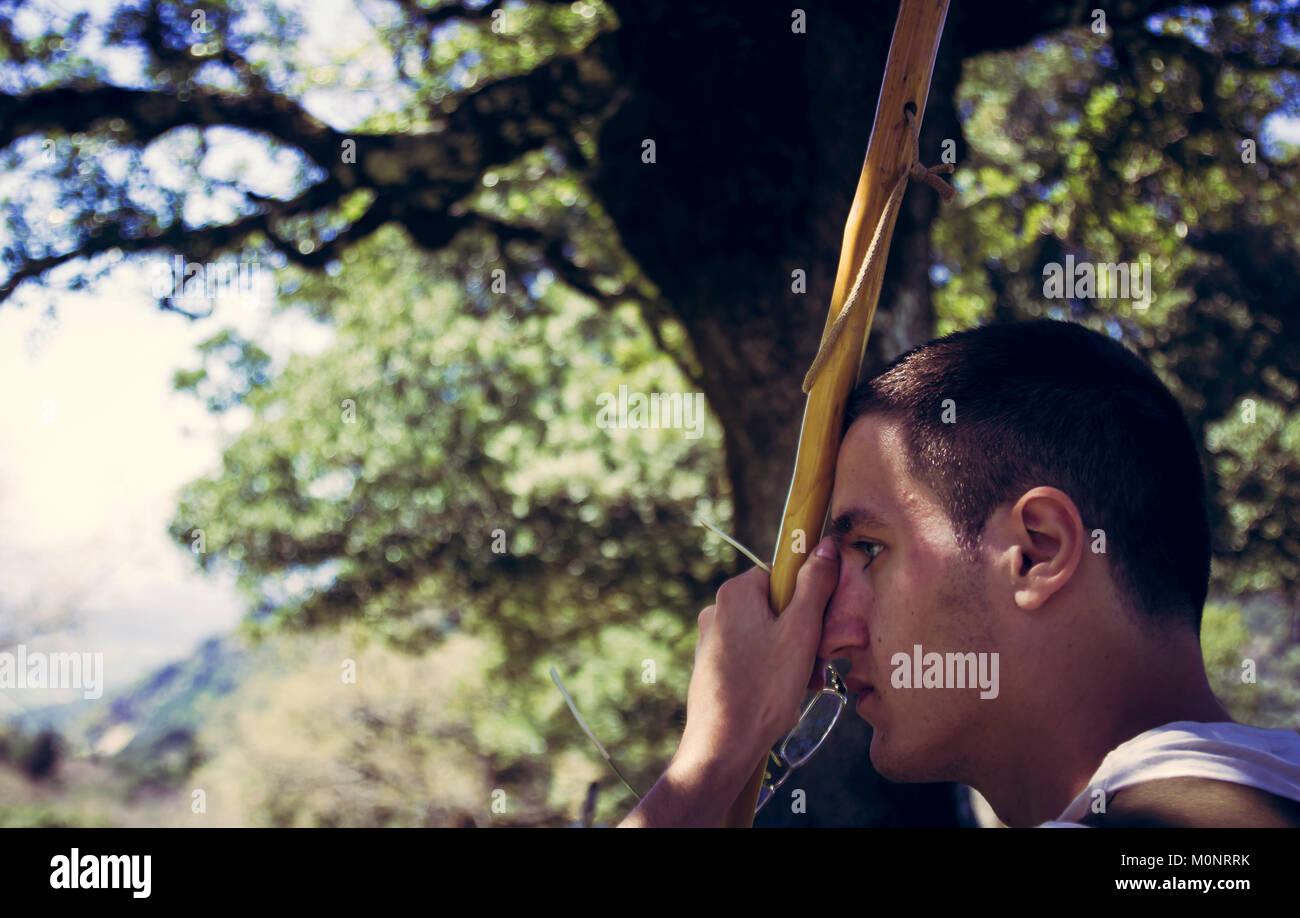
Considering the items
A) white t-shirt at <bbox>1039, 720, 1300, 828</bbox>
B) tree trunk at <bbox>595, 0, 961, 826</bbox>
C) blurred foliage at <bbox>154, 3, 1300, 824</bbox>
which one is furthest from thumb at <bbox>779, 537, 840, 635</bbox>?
blurred foliage at <bbox>154, 3, 1300, 824</bbox>

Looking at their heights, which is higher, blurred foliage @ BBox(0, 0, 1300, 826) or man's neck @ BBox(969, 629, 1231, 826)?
blurred foliage @ BBox(0, 0, 1300, 826)

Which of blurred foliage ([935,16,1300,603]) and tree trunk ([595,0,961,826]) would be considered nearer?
tree trunk ([595,0,961,826])

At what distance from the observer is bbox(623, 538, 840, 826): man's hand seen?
2.09 metres

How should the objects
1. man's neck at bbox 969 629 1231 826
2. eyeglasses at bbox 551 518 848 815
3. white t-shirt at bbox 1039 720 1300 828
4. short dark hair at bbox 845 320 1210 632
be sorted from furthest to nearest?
eyeglasses at bbox 551 518 848 815, short dark hair at bbox 845 320 1210 632, man's neck at bbox 969 629 1231 826, white t-shirt at bbox 1039 720 1300 828

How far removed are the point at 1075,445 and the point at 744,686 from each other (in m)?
0.83

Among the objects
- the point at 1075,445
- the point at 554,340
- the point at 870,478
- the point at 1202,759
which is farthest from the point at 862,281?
the point at 554,340

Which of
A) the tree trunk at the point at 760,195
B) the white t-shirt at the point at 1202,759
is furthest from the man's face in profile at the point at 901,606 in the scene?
the tree trunk at the point at 760,195

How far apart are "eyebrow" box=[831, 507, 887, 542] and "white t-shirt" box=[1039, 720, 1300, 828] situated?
2.05ft

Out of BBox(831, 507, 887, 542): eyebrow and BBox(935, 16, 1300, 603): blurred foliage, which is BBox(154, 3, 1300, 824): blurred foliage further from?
BBox(831, 507, 887, 542): eyebrow

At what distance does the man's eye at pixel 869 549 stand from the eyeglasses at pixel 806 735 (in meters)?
0.31

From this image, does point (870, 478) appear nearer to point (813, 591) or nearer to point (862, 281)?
point (813, 591)

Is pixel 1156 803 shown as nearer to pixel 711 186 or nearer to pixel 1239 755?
pixel 1239 755

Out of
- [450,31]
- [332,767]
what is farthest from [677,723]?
[332,767]

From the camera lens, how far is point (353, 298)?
412 inches
